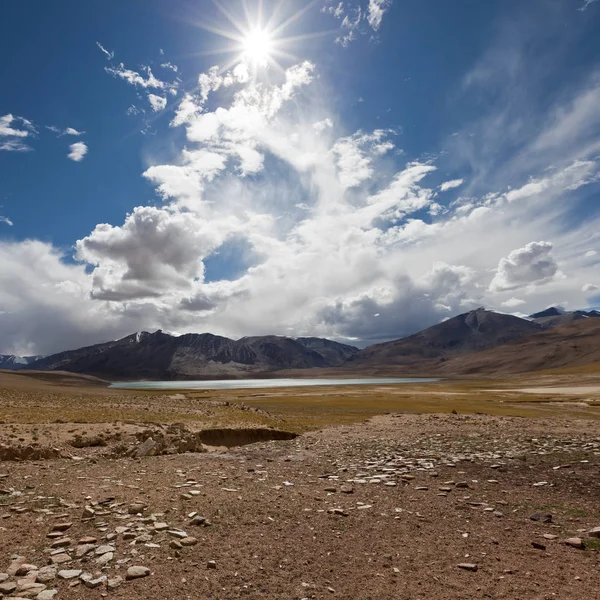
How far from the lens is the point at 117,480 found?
525 inches

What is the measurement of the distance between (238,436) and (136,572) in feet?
73.2

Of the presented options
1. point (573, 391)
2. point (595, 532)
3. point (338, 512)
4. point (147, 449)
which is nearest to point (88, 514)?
point (338, 512)

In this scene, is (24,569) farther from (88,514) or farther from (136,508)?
(136,508)

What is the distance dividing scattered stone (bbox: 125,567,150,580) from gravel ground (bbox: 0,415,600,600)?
0.08m

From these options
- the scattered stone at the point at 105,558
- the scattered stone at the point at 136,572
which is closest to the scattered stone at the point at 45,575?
the scattered stone at the point at 105,558

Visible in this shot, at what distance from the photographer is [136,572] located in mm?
7078

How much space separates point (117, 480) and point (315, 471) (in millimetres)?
6860

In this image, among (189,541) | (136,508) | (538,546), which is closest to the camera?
(189,541)

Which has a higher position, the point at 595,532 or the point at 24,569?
the point at 24,569

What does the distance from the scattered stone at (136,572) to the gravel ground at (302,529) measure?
0.26 ft

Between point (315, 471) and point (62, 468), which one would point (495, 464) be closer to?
point (315, 471)

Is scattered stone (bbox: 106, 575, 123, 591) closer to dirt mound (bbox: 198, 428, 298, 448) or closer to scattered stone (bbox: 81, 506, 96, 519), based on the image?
scattered stone (bbox: 81, 506, 96, 519)

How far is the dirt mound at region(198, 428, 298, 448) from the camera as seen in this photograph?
27344mm

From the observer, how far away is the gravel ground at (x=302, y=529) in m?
7.10
